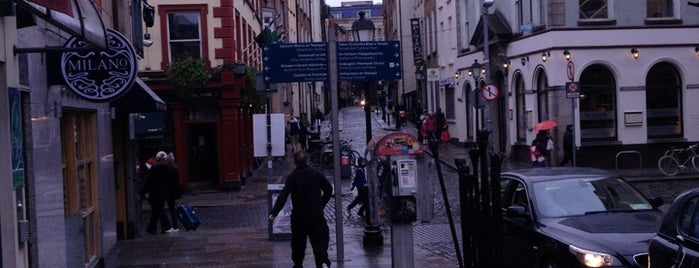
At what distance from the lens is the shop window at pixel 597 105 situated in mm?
27359

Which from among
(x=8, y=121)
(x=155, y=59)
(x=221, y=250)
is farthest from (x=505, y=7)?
(x=8, y=121)

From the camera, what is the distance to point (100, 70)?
369 inches

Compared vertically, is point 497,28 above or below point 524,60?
above

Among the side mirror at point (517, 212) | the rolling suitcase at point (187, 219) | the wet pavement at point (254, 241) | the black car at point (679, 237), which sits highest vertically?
the black car at point (679, 237)

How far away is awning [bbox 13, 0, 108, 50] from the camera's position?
6361mm

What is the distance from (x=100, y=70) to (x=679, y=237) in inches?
237

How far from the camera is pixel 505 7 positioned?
107 ft

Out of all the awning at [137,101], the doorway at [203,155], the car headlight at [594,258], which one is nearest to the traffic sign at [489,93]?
the doorway at [203,155]

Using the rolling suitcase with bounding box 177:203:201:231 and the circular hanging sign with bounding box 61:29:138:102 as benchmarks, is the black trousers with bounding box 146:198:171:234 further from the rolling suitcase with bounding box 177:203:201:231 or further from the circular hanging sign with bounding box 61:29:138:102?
the circular hanging sign with bounding box 61:29:138:102

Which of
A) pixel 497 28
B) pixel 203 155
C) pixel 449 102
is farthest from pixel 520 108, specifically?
pixel 449 102

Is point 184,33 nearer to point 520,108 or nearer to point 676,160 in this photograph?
point 520,108

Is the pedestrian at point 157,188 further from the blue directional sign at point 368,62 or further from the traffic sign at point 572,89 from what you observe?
the traffic sign at point 572,89

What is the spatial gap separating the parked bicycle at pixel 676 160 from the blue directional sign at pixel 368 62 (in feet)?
48.1

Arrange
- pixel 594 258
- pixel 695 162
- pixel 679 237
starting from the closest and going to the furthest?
pixel 679 237, pixel 594 258, pixel 695 162
